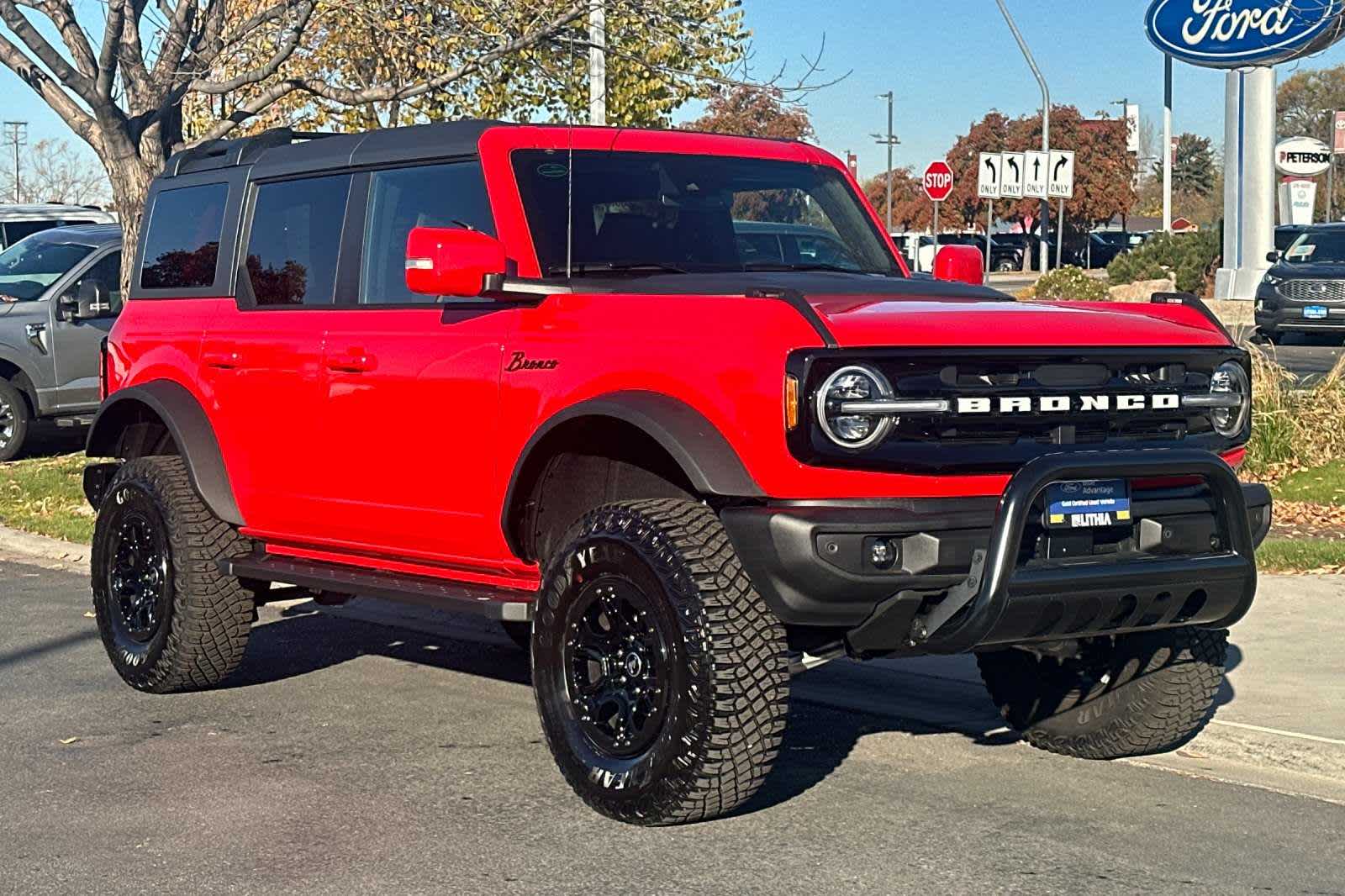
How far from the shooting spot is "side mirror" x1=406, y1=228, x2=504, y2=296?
242 inches

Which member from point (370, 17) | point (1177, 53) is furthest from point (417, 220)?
point (1177, 53)

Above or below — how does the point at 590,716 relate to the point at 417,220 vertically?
below

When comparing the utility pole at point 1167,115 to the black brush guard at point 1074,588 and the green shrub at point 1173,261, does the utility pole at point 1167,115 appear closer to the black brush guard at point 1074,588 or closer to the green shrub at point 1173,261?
the green shrub at point 1173,261

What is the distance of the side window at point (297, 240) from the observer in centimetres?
734

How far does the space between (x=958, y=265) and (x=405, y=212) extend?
215 cm

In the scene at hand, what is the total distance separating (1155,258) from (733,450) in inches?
1286

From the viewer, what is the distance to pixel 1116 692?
21.7ft

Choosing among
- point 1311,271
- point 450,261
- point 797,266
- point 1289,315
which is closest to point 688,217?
point 797,266

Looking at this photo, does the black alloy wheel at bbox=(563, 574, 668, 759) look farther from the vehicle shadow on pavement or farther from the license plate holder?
the vehicle shadow on pavement

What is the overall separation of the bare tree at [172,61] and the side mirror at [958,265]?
6.40 m

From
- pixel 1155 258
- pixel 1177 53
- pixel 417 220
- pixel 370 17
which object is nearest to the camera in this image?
pixel 417 220

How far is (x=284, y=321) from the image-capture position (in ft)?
24.1

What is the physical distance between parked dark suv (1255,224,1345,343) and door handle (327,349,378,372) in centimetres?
2348

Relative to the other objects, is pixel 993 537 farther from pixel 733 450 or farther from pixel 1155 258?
pixel 1155 258
